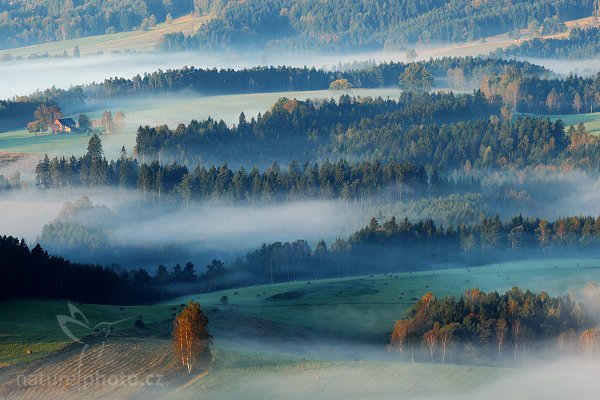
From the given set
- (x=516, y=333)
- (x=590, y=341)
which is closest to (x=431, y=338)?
(x=516, y=333)

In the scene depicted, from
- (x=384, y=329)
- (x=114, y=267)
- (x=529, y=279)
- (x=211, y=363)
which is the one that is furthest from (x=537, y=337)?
(x=114, y=267)

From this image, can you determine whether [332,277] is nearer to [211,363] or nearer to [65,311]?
Answer: [65,311]

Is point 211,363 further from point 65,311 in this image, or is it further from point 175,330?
point 65,311

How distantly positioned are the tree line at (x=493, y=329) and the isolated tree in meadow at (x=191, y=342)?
2274cm

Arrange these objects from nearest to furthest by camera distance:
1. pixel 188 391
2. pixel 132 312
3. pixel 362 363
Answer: pixel 188 391, pixel 362 363, pixel 132 312

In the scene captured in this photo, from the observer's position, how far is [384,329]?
147375 millimetres

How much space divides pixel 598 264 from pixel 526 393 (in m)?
72.6

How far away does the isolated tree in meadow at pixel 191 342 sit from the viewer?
11650cm

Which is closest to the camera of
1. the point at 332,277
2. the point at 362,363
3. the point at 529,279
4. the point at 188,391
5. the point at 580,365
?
the point at 188,391

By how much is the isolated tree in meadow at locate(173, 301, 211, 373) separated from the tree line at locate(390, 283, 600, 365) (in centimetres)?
2274

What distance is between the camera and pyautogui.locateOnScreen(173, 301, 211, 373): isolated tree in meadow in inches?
4587

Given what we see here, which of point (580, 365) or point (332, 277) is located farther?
point (332, 277)

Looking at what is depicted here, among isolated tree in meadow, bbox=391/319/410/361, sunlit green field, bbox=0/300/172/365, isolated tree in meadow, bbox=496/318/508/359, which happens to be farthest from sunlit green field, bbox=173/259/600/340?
sunlit green field, bbox=0/300/172/365

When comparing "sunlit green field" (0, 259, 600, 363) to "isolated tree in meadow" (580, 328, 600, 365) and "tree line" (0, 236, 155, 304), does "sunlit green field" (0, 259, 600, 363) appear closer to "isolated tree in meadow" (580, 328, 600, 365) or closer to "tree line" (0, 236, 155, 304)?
"tree line" (0, 236, 155, 304)
